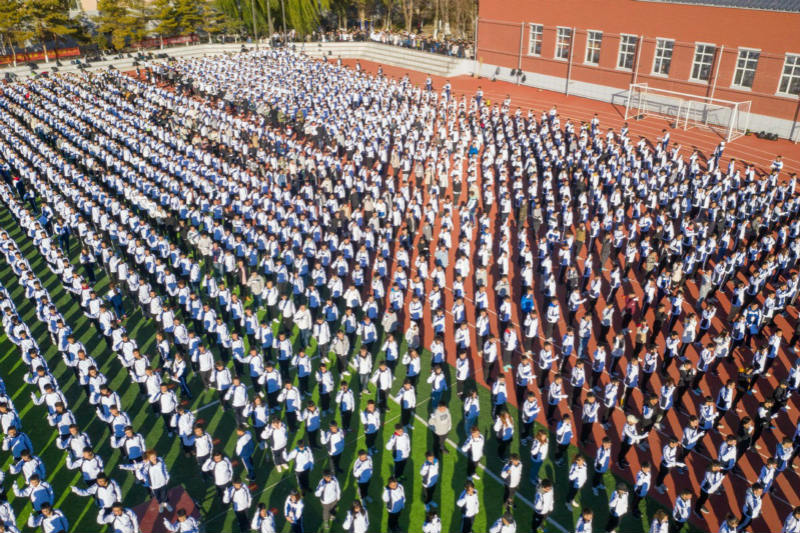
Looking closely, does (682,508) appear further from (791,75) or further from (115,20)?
(115,20)

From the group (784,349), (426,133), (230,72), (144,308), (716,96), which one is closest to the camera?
(784,349)

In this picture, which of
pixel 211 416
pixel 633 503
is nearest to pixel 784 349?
pixel 633 503

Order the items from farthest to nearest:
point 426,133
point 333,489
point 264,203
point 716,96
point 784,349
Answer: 1. point 716,96
2. point 426,133
3. point 264,203
4. point 784,349
5. point 333,489

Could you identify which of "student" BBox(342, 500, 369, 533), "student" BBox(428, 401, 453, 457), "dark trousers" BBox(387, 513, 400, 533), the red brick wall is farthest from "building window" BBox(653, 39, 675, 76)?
"student" BBox(342, 500, 369, 533)

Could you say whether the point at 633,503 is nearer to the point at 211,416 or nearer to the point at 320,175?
the point at 211,416

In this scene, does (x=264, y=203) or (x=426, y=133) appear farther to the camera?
(x=426, y=133)

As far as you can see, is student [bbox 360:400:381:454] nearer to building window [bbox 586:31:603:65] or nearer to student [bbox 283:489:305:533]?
student [bbox 283:489:305:533]

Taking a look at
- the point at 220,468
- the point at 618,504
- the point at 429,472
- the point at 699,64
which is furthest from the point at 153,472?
the point at 699,64
